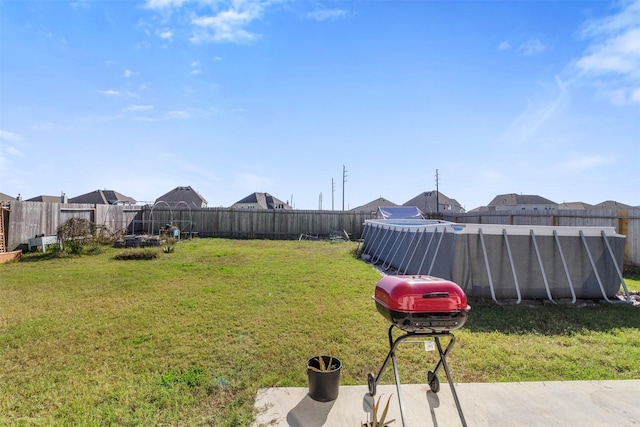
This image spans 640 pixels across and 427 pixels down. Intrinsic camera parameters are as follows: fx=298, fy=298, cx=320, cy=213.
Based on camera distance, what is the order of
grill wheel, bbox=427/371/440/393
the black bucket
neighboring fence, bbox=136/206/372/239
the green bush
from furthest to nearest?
neighboring fence, bbox=136/206/372/239, the green bush, grill wheel, bbox=427/371/440/393, the black bucket

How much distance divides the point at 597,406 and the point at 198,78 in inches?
343

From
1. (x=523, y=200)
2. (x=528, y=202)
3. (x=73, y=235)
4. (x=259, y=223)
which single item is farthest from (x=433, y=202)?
(x=73, y=235)

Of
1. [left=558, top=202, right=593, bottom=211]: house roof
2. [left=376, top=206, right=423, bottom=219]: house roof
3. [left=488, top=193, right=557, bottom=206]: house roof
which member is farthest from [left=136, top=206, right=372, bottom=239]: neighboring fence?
[left=558, top=202, right=593, bottom=211]: house roof

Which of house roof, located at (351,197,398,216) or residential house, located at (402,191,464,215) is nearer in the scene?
A: residential house, located at (402,191,464,215)

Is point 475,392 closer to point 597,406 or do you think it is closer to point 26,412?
point 597,406

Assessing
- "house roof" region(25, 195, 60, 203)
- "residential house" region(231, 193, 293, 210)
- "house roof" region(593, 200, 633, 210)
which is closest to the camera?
"house roof" region(25, 195, 60, 203)

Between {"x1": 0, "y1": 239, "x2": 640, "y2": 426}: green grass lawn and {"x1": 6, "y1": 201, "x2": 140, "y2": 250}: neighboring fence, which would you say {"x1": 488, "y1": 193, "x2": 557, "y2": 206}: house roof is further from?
{"x1": 6, "y1": 201, "x2": 140, "y2": 250}: neighboring fence

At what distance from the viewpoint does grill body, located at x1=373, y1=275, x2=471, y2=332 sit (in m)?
1.74

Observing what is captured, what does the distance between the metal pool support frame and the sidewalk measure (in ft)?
8.14

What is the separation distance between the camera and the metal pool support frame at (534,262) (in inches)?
192

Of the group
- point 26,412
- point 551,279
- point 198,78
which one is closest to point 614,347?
point 551,279

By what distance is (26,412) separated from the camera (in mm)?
2064

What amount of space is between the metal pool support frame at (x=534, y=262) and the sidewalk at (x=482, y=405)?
Answer: 8.14 feet

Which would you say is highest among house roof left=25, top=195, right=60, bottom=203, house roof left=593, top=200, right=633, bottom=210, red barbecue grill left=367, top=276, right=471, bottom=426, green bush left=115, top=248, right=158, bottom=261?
house roof left=25, top=195, right=60, bottom=203
